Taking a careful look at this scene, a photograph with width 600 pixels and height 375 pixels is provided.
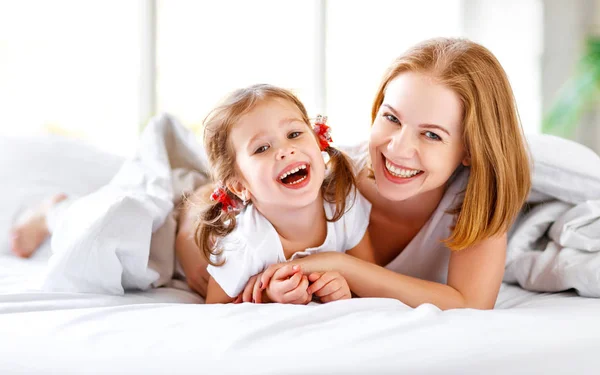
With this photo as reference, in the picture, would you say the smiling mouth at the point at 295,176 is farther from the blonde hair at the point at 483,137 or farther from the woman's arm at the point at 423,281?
the blonde hair at the point at 483,137

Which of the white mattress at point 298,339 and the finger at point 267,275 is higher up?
the white mattress at point 298,339

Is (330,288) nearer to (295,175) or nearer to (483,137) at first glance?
(295,175)

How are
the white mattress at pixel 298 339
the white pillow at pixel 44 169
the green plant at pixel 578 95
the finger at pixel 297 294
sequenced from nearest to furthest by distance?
the white mattress at pixel 298 339 → the finger at pixel 297 294 → the white pillow at pixel 44 169 → the green plant at pixel 578 95

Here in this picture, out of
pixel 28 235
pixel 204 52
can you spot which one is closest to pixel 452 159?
pixel 28 235

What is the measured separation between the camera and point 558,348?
3.32 feet

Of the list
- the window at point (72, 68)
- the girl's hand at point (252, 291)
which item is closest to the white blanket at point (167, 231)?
the girl's hand at point (252, 291)

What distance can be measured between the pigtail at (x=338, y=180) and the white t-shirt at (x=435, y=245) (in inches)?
8.2

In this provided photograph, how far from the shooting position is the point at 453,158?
1.41 metres

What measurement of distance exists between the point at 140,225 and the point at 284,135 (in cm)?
39

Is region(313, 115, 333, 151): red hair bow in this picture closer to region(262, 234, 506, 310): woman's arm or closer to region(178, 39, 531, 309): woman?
region(178, 39, 531, 309): woman

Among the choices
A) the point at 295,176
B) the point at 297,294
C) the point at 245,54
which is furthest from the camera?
the point at 245,54

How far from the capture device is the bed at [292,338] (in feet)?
2.99

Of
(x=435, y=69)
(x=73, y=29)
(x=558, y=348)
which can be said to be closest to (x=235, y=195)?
(x=435, y=69)

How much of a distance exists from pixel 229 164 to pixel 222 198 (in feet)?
0.29
